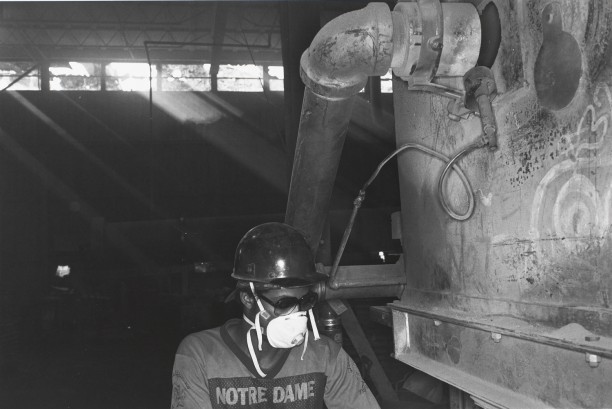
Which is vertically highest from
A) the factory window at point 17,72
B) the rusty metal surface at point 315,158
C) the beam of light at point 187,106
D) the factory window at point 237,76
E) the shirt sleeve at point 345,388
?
the factory window at point 17,72

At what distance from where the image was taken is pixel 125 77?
1638 cm

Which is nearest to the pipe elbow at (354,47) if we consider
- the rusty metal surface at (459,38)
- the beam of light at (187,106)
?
the rusty metal surface at (459,38)

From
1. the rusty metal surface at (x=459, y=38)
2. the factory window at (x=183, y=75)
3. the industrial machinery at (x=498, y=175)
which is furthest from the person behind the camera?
the factory window at (x=183, y=75)

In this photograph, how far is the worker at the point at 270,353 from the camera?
230 cm

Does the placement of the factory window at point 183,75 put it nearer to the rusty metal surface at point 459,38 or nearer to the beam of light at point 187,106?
the beam of light at point 187,106

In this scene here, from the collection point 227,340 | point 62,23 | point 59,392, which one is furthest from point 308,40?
point 62,23

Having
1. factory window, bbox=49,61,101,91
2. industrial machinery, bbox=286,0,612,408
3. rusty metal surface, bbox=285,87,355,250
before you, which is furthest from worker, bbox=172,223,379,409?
factory window, bbox=49,61,101,91

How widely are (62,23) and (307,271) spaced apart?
14.1 metres

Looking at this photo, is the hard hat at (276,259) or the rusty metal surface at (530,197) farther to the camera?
the hard hat at (276,259)

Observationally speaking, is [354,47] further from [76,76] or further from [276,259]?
[76,76]

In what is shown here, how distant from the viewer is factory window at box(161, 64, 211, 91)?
1644 cm

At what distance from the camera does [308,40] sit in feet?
14.6

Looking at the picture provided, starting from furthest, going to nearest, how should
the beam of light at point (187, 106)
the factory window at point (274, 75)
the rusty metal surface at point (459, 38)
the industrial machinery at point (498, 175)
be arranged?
1. the factory window at point (274, 75)
2. the beam of light at point (187, 106)
3. the rusty metal surface at point (459, 38)
4. the industrial machinery at point (498, 175)

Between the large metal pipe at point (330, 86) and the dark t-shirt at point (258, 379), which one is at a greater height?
the large metal pipe at point (330, 86)
